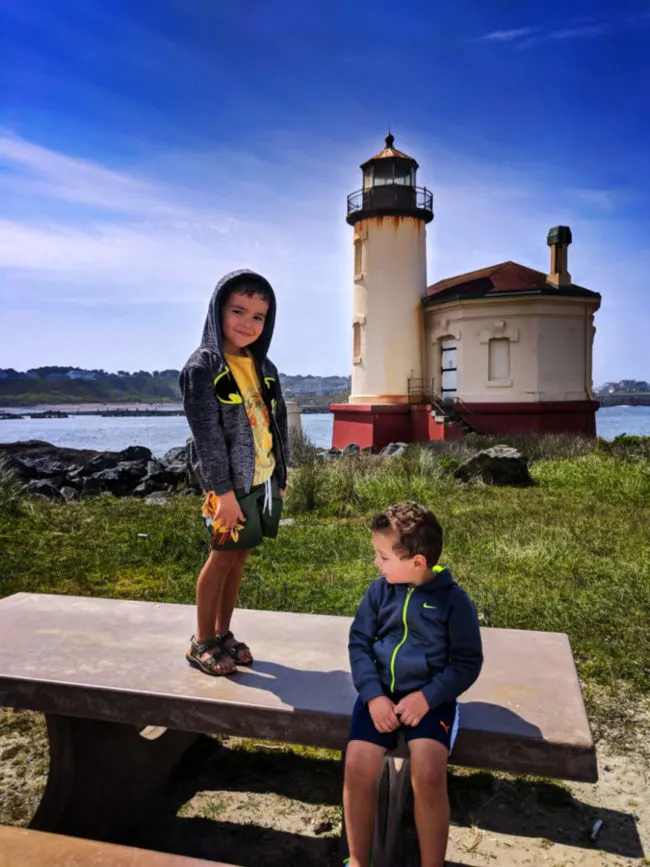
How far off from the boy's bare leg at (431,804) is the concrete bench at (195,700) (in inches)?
5.7

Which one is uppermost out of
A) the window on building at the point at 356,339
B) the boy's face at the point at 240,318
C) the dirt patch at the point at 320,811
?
the window on building at the point at 356,339

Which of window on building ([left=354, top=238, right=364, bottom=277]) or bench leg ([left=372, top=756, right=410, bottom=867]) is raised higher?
window on building ([left=354, top=238, right=364, bottom=277])

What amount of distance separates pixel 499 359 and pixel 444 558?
1350cm

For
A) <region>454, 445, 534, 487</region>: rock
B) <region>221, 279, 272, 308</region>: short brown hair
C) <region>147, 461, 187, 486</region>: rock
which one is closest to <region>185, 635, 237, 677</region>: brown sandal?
<region>221, 279, 272, 308</region>: short brown hair

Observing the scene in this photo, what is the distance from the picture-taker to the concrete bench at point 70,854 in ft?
6.35

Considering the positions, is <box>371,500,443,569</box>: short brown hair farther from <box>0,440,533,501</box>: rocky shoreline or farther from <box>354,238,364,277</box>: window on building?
<box>354,238,364,277</box>: window on building

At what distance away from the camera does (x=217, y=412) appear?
2.66m

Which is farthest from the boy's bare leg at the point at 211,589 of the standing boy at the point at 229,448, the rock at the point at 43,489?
the rock at the point at 43,489

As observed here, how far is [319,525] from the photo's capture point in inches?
322

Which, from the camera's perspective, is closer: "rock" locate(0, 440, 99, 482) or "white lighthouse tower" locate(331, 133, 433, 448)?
"rock" locate(0, 440, 99, 482)

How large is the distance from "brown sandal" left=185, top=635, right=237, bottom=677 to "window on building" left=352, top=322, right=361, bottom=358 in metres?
17.9

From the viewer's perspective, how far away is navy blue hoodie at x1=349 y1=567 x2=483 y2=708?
213 cm

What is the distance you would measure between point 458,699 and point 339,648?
2.01ft

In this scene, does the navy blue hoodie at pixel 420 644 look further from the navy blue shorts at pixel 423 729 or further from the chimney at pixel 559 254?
the chimney at pixel 559 254
